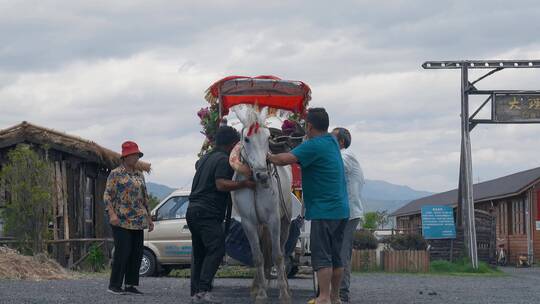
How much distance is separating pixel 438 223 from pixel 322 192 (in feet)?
58.5

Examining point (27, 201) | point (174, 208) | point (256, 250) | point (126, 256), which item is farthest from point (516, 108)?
point (256, 250)

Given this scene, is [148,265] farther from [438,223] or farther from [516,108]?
[516,108]

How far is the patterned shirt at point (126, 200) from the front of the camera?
12812mm

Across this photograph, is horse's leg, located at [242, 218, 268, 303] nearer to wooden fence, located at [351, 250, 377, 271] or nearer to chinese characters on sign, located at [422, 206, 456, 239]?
wooden fence, located at [351, 250, 377, 271]

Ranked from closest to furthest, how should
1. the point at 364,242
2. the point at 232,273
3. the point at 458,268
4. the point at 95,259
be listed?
the point at 232,273, the point at 95,259, the point at 458,268, the point at 364,242

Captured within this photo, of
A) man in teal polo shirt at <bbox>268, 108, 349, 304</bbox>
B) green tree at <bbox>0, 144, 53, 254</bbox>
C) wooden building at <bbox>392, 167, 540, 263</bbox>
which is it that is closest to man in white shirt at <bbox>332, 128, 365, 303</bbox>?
man in teal polo shirt at <bbox>268, 108, 349, 304</bbox>

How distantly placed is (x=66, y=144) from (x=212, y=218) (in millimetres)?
11135

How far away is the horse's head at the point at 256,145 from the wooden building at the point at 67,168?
10862mm

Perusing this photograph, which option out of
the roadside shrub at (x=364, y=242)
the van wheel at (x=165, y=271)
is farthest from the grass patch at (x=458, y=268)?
the van wheel at (x=165, y=271)

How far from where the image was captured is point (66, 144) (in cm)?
2159

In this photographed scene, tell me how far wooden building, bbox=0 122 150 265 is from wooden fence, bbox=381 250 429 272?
264 inches

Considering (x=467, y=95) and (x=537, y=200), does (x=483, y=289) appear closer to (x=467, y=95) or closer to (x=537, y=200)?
(x=467, y=95)

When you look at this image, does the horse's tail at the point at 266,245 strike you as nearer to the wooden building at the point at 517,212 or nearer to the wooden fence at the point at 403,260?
the wooden fence at the point at 403,260

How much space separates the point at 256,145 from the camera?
34.8ft
